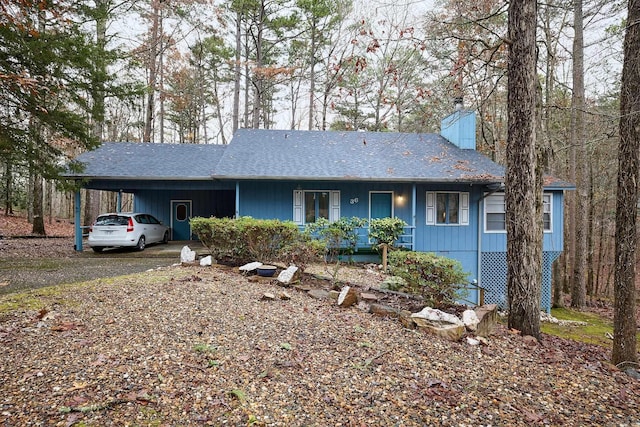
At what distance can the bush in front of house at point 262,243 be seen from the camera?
6680mm

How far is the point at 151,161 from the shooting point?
489 inches

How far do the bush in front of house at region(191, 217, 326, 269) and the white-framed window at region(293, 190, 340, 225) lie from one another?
4295 mm

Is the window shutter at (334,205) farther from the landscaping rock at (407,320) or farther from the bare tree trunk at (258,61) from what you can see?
the bare tree trunk at (258,61)

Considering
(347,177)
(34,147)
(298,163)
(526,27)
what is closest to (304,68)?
(298,163)

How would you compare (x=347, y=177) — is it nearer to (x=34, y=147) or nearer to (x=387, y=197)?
(x=387, y=197)

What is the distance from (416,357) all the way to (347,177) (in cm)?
748

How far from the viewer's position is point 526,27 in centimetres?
439

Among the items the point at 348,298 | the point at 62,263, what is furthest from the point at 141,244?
the point at 348,298

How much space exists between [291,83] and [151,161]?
12.8 m

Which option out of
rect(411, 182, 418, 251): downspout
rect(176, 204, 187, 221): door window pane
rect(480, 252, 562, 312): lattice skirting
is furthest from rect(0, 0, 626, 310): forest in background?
rect(176, 204, 187, 221): door window pane

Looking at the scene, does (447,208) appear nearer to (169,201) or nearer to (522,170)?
(522,170)

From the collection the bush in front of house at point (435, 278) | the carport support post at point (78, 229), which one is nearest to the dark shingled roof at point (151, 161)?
the carport support post at point (78, 229)

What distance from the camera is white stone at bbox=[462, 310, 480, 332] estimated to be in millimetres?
4145

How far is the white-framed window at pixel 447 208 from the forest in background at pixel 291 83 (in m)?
2.81
